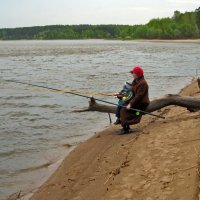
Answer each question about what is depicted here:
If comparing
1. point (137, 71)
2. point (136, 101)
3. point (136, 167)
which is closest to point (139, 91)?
point (136, 101)

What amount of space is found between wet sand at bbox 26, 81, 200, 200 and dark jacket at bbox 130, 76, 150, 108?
2.19 ft

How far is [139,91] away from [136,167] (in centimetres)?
301

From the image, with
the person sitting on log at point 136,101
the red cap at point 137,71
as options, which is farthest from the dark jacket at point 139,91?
the red cap at point 137,71

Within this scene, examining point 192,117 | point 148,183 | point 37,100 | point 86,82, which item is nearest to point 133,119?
point 192,117

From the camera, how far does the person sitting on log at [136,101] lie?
9492 millimetres

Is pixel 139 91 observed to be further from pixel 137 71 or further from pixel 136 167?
pixel 136 167

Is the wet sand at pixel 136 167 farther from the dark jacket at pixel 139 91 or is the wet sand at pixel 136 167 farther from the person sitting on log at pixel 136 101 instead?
the dark jacket at pixel 139 91

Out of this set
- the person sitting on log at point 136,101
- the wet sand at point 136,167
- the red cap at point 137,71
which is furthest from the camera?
the person sitting on log at point 136,101

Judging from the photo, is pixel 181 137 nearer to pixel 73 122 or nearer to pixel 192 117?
pixel 192 117

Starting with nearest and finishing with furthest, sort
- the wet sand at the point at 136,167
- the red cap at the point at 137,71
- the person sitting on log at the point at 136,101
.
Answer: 1. the wet sand at the point at 136,167
2. the red cap at the point at 137,71
3. the person sitting on log at the point at 136,101

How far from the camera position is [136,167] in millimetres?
6863

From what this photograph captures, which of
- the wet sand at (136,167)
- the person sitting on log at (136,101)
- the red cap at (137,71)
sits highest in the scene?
the red cap at (137,71)

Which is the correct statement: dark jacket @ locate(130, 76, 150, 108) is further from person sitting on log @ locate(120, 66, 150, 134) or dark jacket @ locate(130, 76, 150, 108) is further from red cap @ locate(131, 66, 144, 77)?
red cap @ locate(131, 66, 144, 77)

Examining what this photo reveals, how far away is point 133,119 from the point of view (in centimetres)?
974
